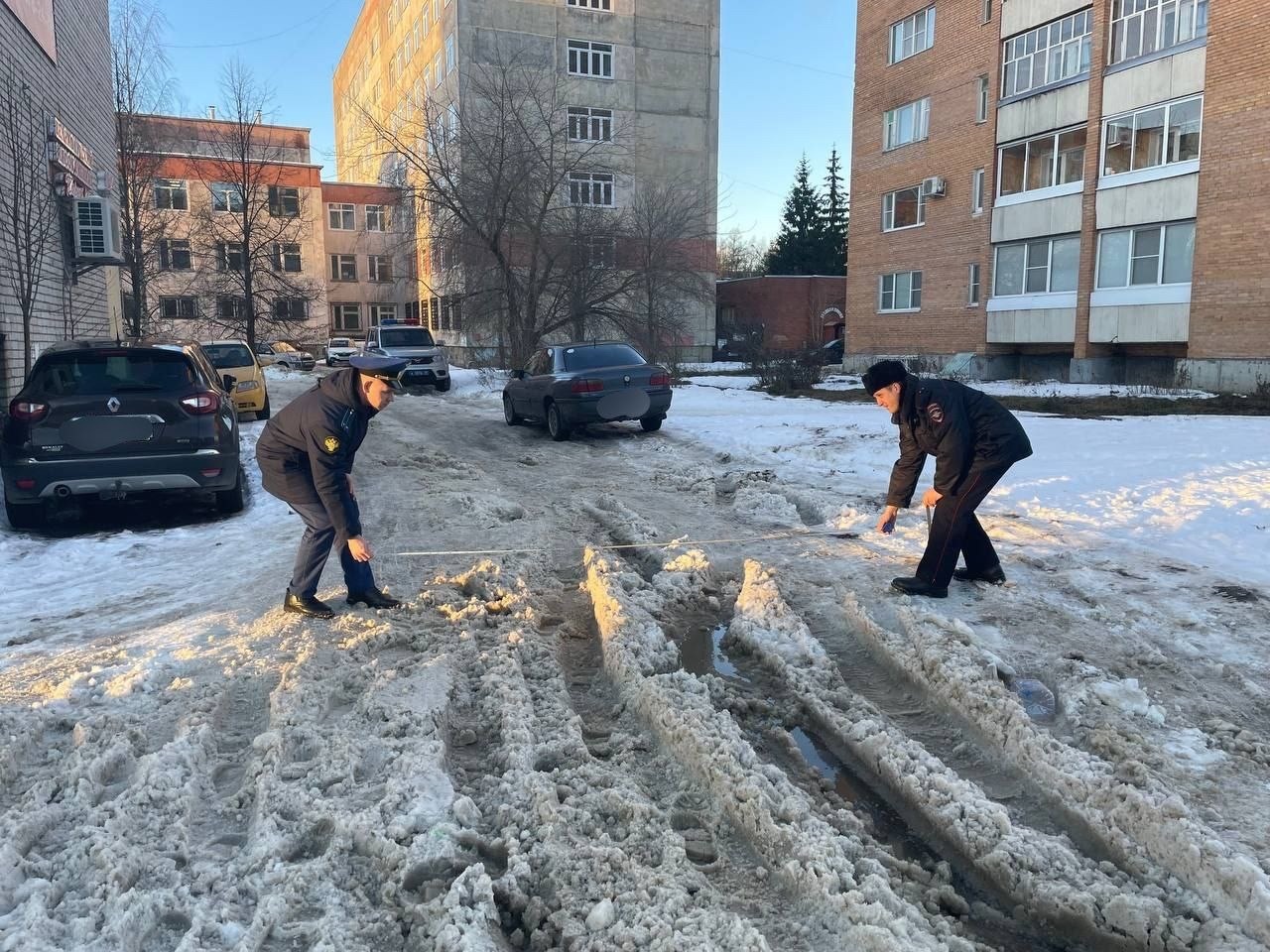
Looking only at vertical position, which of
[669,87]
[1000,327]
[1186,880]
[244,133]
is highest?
[669,87]

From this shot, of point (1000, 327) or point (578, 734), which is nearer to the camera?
point (578, 734)

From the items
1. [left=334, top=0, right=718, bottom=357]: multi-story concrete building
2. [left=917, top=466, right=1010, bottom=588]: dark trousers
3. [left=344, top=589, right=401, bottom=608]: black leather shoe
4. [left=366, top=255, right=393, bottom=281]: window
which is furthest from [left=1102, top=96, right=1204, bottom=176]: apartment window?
[left=366, top=255, right=393, bottom=281]: window

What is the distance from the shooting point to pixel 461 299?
29.2 metres

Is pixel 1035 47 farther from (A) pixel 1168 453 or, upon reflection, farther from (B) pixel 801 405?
(A) pixel 1168 453

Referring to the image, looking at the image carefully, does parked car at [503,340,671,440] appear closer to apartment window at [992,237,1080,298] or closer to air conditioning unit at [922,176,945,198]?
apartment window at [992,237,1080,298]

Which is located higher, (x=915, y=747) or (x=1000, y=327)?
(x=1000, y=327)

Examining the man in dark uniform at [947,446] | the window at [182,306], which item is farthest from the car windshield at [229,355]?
the window at [182,306]

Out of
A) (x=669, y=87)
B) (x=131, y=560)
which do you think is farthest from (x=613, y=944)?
(x=669, y=87)

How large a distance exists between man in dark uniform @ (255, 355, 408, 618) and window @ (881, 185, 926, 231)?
99.4ft

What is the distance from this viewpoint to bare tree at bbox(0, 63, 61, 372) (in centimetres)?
1178

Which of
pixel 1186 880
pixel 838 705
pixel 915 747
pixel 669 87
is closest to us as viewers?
pixel 1186 880

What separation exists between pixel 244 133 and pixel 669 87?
24.1 metres

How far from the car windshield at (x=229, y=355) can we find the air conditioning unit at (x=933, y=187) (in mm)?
23109

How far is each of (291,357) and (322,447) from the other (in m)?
47.9
